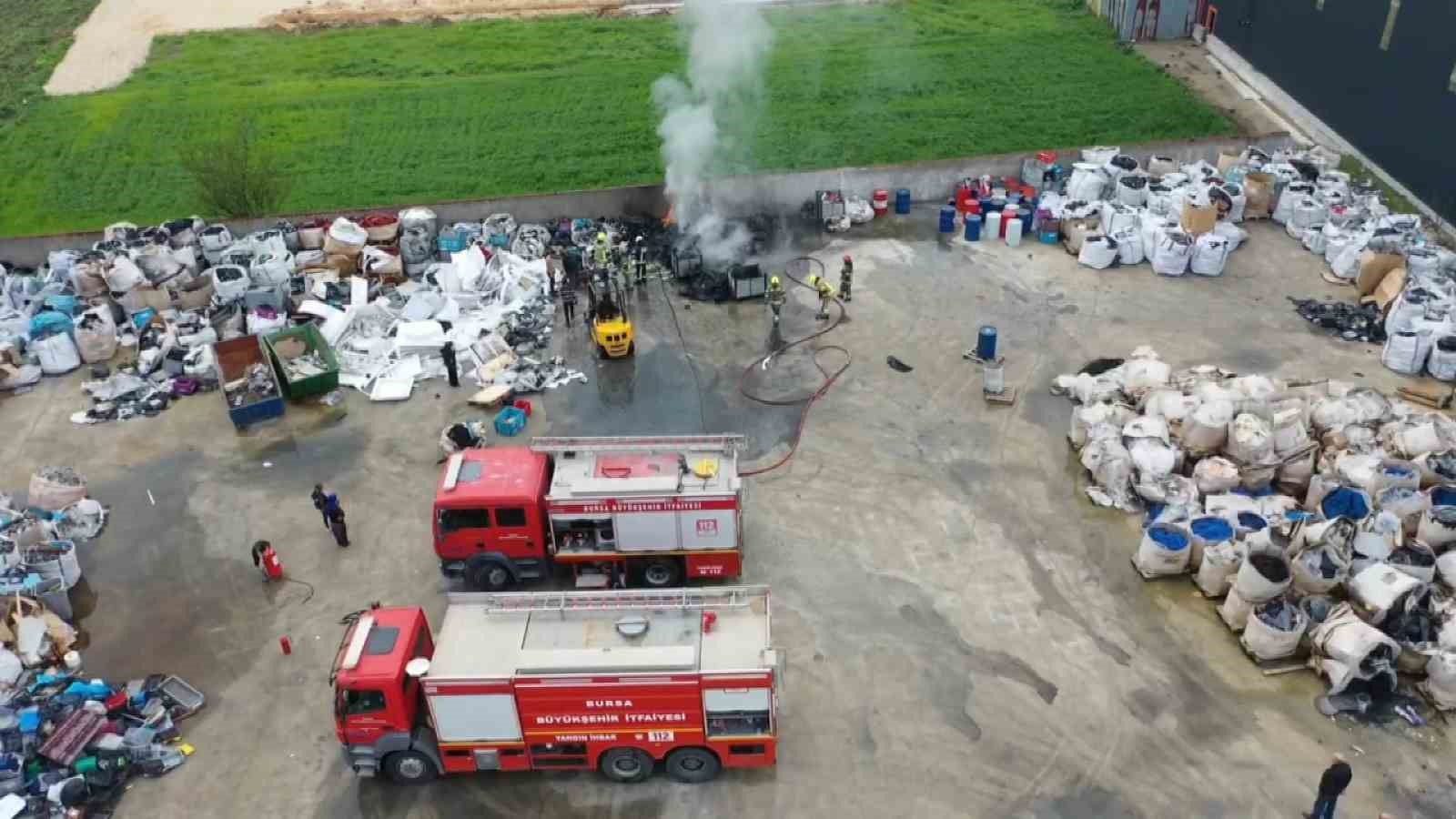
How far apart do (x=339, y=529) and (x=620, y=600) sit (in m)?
6.89

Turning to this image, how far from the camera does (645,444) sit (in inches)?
728

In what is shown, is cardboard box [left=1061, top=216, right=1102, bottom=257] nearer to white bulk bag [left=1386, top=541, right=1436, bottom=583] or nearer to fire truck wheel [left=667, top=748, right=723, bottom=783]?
white bulk bag [left=1386, top=541, right=1436, bottom=583]

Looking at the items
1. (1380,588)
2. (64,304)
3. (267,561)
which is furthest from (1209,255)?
(64,304)

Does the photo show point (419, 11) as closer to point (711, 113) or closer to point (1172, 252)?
point (711, 113)

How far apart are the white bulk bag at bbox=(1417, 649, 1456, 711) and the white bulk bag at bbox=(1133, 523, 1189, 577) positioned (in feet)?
12.2

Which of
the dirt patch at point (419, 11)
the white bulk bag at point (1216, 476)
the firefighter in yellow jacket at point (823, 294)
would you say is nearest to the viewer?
the white bulk bag at point (1216, 476)

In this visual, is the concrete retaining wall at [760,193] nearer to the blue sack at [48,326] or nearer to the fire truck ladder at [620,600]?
the blue sack at [48,326]

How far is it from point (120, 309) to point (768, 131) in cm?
1960

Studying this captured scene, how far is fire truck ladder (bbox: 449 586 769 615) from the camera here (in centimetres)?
1527

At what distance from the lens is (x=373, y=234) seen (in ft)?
95.5

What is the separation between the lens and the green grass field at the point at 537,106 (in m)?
33.6

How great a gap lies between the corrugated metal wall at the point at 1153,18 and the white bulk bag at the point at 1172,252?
59.6 ft

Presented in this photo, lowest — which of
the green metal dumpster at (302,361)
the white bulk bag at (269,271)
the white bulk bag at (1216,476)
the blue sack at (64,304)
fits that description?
the white bulk bag at (1216,476)

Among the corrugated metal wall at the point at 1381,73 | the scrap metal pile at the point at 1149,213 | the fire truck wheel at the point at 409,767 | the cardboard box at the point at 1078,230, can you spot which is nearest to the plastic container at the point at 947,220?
the scrap metal pile at the point at 1149,213
